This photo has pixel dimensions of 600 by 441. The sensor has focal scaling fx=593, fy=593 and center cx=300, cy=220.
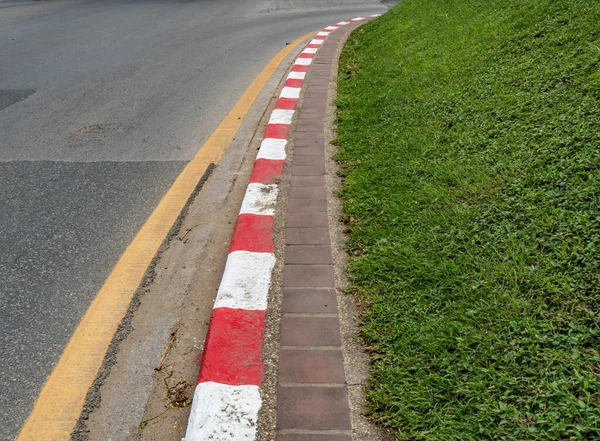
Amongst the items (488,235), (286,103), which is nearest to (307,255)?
(488,235)

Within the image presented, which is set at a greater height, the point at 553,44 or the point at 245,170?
the point at 553,44

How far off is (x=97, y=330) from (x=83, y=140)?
118 inches

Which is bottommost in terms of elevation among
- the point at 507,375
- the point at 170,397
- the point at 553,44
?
the point at 170,397

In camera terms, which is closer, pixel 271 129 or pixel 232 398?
pixel 232 398

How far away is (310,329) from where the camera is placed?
265 centimetres

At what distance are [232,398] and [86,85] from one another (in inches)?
234

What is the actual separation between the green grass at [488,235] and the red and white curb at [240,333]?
0.47 m

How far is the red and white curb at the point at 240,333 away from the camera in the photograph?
2.20 metres

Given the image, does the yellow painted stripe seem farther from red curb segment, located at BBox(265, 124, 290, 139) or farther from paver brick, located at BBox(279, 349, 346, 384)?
paver brick, located at BBox(279, 349, 346, 384)

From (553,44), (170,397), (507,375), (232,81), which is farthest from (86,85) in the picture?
(507,375)

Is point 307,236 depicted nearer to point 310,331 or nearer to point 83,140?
point 310,331

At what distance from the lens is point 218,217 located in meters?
3.84

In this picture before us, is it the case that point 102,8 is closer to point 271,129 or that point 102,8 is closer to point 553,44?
point 271,129

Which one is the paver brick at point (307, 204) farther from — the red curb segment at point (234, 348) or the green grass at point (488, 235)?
the red curb segment at point (234, 348)
